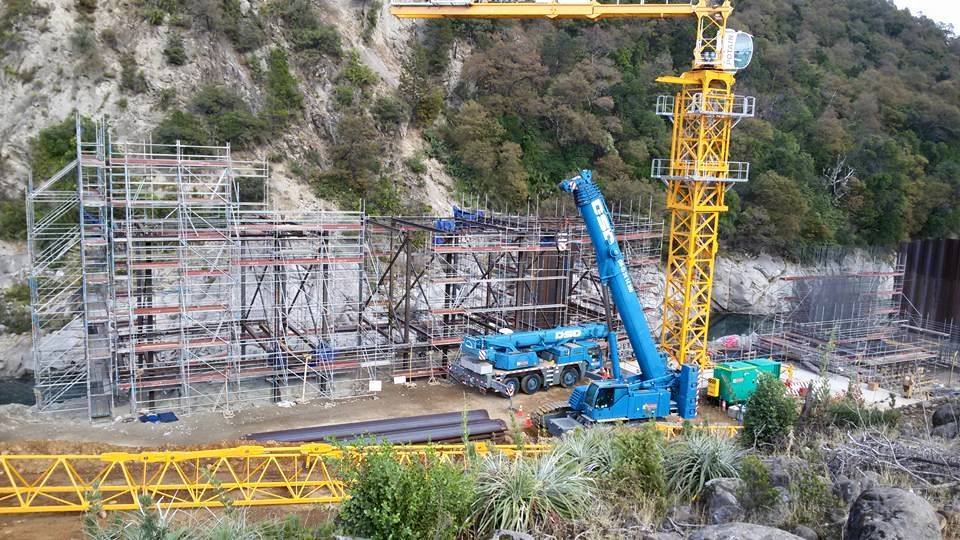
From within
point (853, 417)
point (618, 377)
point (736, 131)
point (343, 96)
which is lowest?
point (618, 377)

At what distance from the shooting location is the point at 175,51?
3247cm

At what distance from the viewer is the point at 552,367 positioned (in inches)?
811

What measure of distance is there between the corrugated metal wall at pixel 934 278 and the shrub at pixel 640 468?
103 feet

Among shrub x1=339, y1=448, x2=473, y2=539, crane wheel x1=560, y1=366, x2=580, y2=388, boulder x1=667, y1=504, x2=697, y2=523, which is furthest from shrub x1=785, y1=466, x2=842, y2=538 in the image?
crane wheel x1=560, y1=366, x2=580, y2=388

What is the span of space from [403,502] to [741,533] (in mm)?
2841

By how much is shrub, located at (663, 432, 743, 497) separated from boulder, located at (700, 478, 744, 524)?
39 centimetres

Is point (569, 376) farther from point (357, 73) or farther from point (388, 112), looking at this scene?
point (357, 73)

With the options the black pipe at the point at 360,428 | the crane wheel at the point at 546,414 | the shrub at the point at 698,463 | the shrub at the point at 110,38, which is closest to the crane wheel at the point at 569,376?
the crane wheel at the point at 546,414

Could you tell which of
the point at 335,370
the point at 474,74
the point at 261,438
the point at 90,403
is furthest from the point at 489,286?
the point at 474,74

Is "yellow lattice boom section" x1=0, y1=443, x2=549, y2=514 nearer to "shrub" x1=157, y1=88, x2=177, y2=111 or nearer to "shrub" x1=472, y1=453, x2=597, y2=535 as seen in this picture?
"shrub" x1=472, y1=453, x2=597, y2=535

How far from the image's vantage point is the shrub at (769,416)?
1024 centimetres

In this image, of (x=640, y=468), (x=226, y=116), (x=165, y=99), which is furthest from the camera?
(x=165, y=99)

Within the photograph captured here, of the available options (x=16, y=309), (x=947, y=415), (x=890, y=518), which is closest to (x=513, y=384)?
(x=947, y=415)

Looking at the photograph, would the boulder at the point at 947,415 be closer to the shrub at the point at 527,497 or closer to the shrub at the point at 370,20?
the shrub at the point at 527,497
